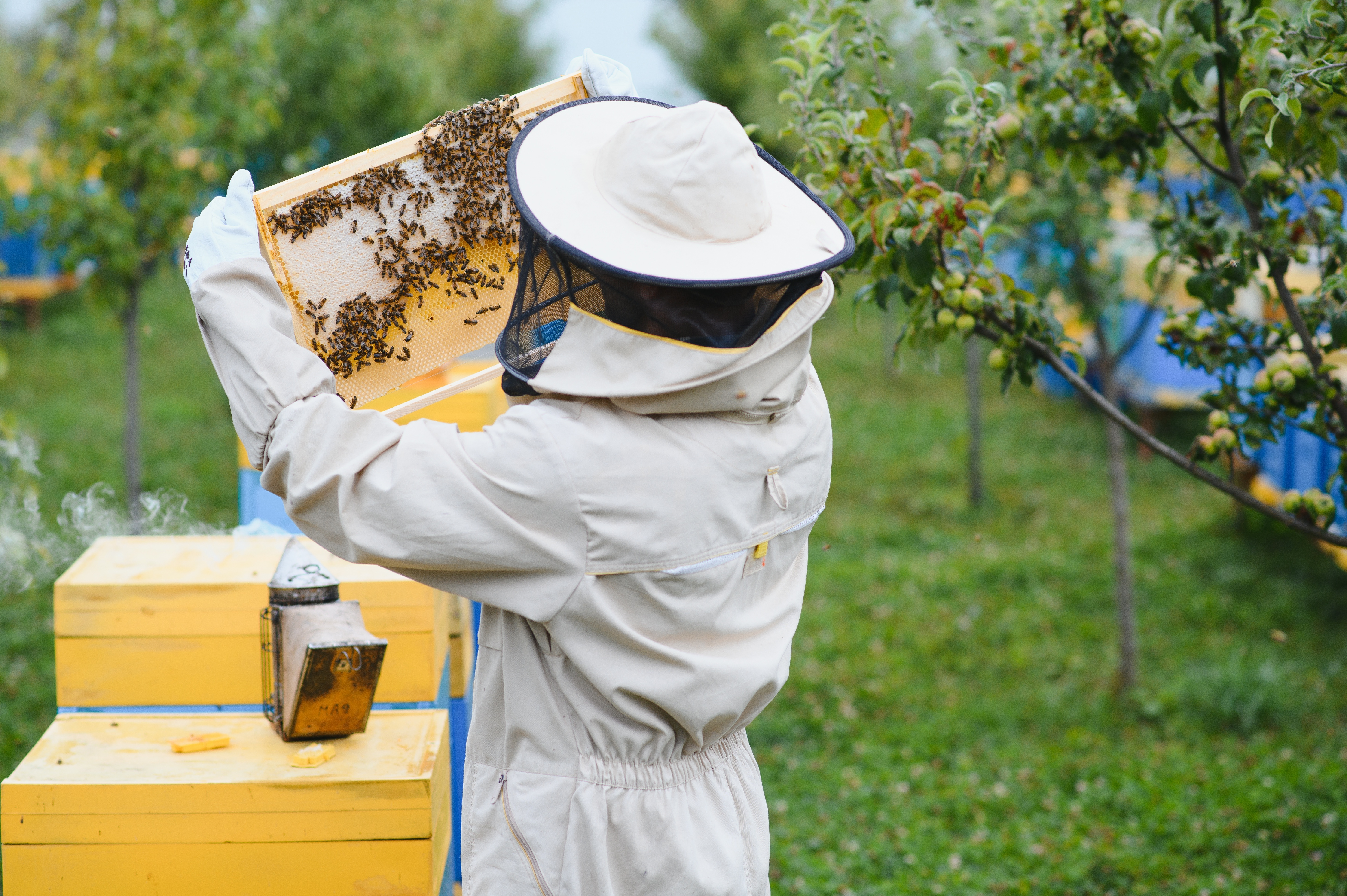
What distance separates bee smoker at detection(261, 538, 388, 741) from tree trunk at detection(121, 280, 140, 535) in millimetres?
4210

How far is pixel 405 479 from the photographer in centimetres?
148

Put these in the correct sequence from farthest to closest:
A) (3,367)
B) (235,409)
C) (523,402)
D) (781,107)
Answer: (781,107), (3,367), (523,402), (235,409)

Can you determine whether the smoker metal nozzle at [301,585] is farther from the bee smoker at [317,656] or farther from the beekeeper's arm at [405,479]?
the beekeeper's arm at [405,479]

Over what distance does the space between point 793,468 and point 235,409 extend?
84 centimetres

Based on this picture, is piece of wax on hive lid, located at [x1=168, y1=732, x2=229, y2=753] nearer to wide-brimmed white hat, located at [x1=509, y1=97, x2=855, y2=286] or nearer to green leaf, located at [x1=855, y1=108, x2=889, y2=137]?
wide-brimmed white hat, located at [x1=509, y1=97, x2=855, y2=286]

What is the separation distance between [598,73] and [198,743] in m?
1.49

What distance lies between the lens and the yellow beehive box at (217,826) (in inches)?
77.1

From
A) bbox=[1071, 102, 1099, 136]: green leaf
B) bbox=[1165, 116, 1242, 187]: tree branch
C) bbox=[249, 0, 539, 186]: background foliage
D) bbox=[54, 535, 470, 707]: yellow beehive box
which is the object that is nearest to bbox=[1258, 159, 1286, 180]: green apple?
bbox=[1165, 116, 1242, 187]: tree branch

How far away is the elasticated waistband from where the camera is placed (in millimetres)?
1655

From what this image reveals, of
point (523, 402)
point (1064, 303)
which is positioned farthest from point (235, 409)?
point (1064, 303)

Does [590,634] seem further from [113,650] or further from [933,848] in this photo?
[933,848]

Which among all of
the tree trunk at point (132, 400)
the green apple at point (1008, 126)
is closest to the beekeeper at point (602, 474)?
the green apple at point (1008, 126)

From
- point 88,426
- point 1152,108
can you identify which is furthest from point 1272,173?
point 88,426

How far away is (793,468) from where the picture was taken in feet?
5.78
